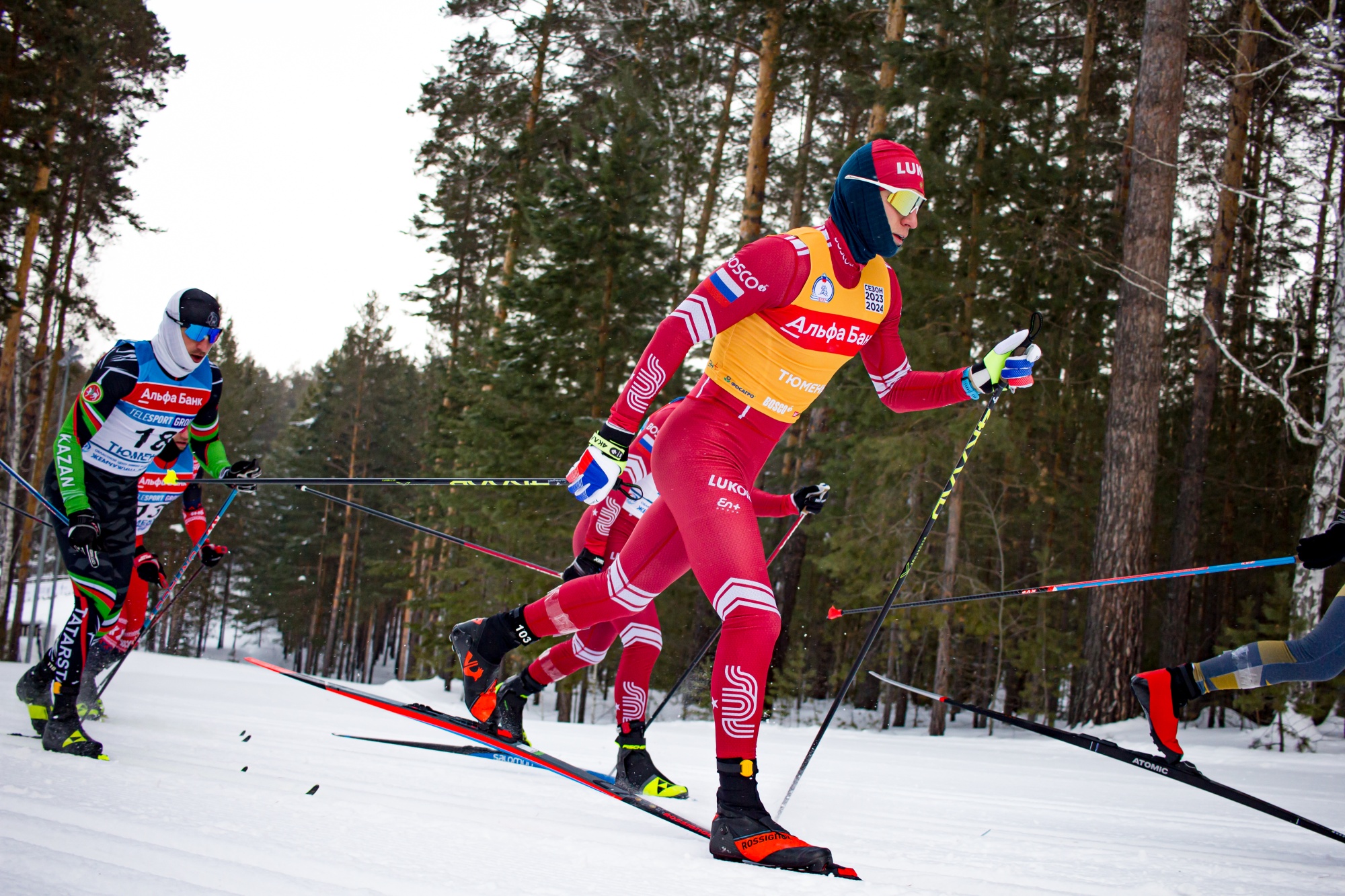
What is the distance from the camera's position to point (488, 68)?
19688 mm

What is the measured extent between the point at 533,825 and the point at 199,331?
3309mm

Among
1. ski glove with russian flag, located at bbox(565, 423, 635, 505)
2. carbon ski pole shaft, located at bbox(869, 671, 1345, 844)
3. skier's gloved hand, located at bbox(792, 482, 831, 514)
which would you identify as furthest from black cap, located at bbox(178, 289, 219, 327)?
Answer: carbon ski pole shaft, located at bbox(869, 671, 1345, 844)

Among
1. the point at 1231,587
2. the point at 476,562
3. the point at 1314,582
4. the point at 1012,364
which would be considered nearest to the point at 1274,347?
the point at 1231,587

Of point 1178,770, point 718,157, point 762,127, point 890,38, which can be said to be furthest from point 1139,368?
point 718,157

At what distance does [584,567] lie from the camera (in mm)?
4156

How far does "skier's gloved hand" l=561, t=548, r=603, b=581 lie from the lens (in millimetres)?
4133

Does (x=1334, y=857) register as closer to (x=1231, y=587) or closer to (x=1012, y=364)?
(x=1012, y=364)

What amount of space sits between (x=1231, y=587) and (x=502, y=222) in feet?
62.6

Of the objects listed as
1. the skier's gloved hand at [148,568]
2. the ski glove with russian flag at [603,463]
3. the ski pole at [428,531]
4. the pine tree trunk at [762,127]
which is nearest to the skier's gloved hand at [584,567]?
the ski pole at [428,531]

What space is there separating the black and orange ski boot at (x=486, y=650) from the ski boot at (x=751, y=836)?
1.37m

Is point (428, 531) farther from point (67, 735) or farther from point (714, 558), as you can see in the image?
point (714, 558)

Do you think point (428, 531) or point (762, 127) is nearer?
point (428, 531)

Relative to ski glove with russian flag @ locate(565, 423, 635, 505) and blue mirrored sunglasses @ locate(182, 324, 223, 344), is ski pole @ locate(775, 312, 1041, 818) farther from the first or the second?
blue mirrored sunglasses @ locate(182, 324, 223, 344)

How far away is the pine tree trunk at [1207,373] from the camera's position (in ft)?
43.2
